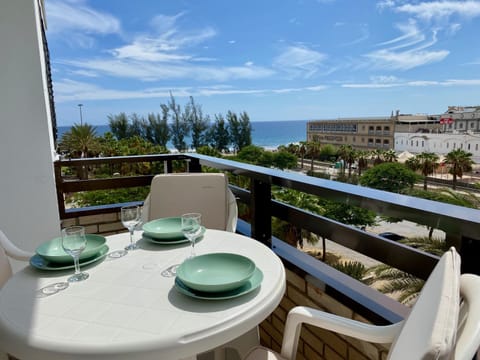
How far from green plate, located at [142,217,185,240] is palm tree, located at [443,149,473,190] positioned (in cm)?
2493

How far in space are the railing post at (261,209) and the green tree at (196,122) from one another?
107 ft

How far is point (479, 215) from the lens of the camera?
1.01m

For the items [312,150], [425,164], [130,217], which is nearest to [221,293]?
[130,217]

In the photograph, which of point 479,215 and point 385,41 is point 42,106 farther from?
point 385,41

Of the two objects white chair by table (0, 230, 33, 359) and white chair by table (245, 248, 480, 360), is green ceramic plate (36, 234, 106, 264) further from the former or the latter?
white chair by table (245, 248, 480, 360)

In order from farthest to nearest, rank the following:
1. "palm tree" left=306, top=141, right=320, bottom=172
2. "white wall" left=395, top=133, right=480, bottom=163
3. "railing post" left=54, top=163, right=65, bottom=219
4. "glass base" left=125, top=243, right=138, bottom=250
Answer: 1. "palm tree" left=306, top=141, right=320, bottom=172
2. "white wall" left=395, top=133, right=480, bottom=163
3. "railing post" left=54, top=163, right=65, bottom=219
4. "glass base" left=125, top=243, right=138, bottom=250

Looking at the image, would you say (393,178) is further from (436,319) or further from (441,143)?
(436,319)

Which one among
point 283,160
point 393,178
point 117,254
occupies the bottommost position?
point 393,178

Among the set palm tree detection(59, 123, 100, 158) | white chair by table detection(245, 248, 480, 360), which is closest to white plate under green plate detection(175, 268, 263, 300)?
white chair by table detection(245, 248, 480, 360)

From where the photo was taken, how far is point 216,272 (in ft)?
3.58

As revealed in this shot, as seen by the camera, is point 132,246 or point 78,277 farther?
point 132,246

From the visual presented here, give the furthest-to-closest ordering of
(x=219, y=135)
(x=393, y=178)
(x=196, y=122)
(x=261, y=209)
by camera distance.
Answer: (x=219, y=135) → (x=196, y=122) → (x=393, y=178) → (x=261, y=209)

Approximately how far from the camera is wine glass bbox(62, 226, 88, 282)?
1.14m

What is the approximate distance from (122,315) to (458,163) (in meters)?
26.2
